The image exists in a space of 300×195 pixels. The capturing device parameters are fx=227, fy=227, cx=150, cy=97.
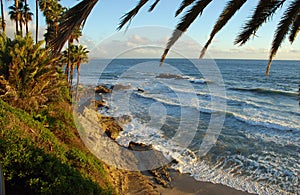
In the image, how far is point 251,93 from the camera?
121 feet

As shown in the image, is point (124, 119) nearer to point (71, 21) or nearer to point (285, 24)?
point (285, 24)

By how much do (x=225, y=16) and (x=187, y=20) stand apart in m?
0.61

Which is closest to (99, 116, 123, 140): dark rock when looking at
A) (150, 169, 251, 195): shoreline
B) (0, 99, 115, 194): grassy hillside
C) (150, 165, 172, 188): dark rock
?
(150, 165, 172, 188): dark rock

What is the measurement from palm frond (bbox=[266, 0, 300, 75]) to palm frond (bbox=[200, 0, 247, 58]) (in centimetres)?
69

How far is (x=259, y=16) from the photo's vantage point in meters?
3.41

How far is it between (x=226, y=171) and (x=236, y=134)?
6.42 meters

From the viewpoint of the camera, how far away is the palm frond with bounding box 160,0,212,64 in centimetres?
338

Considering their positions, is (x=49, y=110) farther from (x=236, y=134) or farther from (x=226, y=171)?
(x=236, y=134)

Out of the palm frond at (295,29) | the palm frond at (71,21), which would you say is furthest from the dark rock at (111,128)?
the palm frond at (71,21)

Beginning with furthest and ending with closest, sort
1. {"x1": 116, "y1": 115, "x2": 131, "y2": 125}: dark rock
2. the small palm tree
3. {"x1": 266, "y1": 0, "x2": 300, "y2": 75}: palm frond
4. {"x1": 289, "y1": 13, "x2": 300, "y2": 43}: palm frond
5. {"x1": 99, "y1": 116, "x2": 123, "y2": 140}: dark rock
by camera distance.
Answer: {"x1": 116, "y1": 115, "x2": 131, "y2": 125}: dark rock, {"x1": 99, "y1": 116, "x2": 123, "y2": 140}: dark rock, the small palm tree, {"x1": 289, "y1": 13, "x2": 300, "y2": 43}: palm frond, {"x1": 266, "y1": 0, "x2": 300, "y2": 75}: palm frond

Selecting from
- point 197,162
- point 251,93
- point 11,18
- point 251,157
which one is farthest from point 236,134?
point 11,18

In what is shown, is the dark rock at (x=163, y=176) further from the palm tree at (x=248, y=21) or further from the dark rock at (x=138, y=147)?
the palm tree at (x=248, y=21)

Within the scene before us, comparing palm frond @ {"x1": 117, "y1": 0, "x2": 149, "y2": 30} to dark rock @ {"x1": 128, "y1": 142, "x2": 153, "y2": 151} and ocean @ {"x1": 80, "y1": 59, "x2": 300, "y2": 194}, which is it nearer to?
ocean @ {"x1": 80, "y1": 59, "x2": 300, "y2": 194}

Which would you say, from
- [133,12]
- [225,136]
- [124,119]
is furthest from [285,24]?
[124,119]
